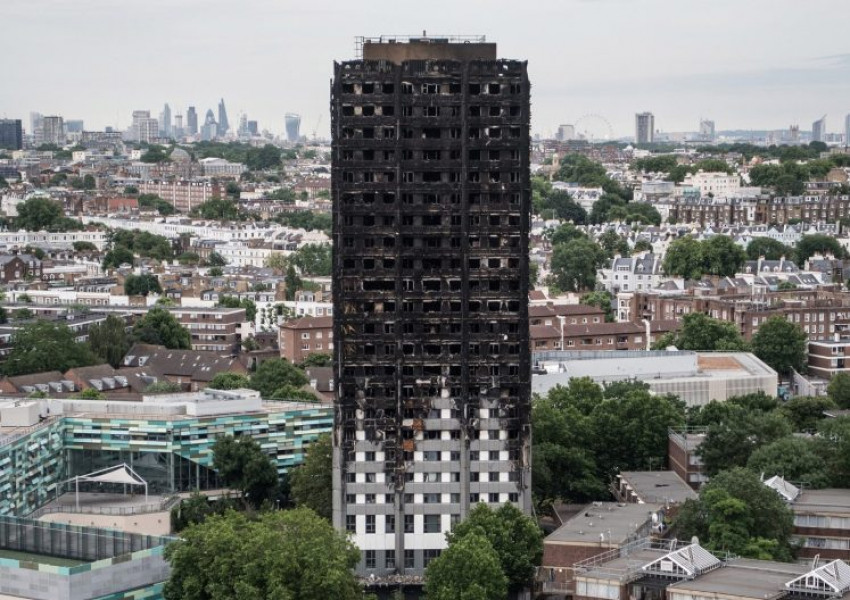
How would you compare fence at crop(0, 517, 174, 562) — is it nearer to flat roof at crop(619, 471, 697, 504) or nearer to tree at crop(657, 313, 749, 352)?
flat roof at crop(619, 471, 697, 504)

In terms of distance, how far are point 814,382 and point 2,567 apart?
55255 mm

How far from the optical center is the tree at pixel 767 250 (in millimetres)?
145750

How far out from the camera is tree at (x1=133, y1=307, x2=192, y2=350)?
343 feet

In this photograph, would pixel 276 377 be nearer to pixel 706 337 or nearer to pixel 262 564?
pixel 706 337

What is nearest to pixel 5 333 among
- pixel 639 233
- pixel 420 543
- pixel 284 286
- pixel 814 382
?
pixel 284 286

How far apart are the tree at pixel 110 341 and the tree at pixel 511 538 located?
1819 inches

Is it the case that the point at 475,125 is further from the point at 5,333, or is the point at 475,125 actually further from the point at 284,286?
the point at 284,286

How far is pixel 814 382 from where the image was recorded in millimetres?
97375

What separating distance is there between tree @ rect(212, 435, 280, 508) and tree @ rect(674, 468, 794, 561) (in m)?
16.8

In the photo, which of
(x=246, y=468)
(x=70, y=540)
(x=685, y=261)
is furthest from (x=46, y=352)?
(x=685, y=261)

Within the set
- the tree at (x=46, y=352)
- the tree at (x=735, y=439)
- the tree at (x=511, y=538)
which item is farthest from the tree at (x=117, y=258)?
the tree at (x=511, y=538)

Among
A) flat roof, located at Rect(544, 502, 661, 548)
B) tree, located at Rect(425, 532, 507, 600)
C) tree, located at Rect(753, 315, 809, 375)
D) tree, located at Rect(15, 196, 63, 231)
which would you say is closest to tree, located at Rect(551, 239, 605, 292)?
tree, located at Rect(753, 315, 809, 375)

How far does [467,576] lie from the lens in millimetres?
52156

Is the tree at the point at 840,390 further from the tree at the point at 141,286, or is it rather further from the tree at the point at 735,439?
the tree at the point at 141,286
